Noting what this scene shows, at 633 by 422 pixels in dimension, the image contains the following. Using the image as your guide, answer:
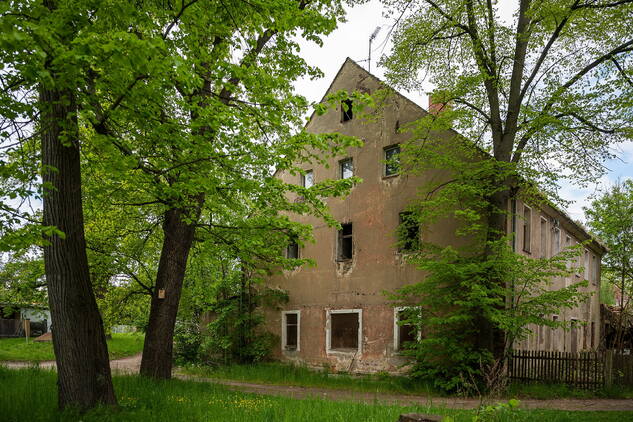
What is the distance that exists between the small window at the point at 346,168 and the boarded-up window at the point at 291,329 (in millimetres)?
6227

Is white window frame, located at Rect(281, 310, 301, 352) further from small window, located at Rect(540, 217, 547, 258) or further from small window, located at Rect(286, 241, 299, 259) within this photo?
small window, located at Rect(540, 217, 547, 258)

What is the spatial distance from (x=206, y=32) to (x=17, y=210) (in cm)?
415

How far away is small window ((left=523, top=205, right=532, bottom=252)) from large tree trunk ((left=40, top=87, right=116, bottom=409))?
15.0 m

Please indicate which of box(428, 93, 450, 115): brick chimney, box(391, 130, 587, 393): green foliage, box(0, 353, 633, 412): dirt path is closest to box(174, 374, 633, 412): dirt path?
box(0, 353, 633, 412): dirt path

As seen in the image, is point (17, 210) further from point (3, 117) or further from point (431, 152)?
point (431, 152)

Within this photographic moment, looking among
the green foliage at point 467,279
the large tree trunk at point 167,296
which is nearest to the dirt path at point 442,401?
the green foliage at point 467,279

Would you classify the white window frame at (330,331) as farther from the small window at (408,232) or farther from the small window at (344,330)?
the small window at (408,232)

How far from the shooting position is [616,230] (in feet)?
84.9

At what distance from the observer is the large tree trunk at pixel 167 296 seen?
11312mm

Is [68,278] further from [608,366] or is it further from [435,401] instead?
[608,366]

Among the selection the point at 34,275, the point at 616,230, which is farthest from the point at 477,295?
the point at 616,230

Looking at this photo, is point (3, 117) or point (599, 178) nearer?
point (3, 117)

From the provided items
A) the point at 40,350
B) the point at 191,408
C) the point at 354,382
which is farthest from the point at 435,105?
the point at 40,350

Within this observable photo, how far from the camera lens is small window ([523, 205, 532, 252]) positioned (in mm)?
17219
